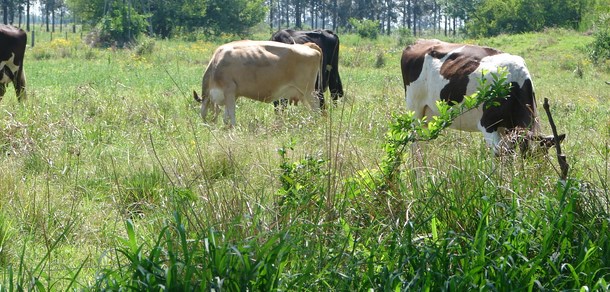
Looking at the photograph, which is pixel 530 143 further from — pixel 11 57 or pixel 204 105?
pixel 11 57

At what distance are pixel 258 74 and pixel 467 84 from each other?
13.0 ft

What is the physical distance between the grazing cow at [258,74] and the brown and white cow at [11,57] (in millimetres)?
3677

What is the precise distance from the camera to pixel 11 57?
13.4 metres

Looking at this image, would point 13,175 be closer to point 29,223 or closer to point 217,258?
point 29,223

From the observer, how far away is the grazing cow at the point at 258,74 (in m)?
11.1

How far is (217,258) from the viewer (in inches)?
148

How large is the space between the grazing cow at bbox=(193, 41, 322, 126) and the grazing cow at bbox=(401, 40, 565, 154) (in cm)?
254

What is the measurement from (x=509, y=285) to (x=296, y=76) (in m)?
7.95

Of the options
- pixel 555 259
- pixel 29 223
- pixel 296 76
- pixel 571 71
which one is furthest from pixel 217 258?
pixel 571 71

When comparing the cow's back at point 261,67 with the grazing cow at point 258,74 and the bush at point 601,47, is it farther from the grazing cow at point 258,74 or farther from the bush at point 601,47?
the bush at point 601,47

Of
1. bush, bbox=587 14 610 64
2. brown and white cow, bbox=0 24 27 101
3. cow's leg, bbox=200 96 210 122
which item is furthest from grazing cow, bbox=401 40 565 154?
bush, bbox=587 14 610 64

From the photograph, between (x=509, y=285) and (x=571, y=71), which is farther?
(x=571, y=71)

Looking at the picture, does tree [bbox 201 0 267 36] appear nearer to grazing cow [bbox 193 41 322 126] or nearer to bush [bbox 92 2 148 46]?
bush [bbox 92 2 148 46]

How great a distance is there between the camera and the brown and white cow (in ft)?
43.2
